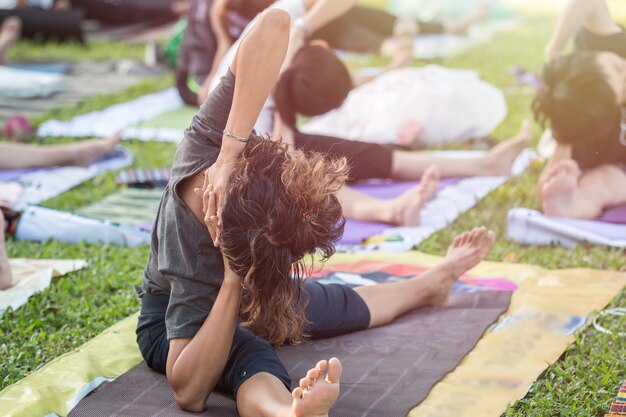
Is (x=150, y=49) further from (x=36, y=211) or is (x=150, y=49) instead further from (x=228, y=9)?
(x=36, y=211)

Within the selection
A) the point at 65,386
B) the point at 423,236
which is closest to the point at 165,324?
the point at 65,386

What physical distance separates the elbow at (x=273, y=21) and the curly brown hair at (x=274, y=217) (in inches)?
12.2

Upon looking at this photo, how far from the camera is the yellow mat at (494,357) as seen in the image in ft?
9.05

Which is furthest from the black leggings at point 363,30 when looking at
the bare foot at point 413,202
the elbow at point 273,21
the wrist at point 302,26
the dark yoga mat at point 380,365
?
the elbow at point 273,21

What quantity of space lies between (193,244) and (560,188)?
2.30 m

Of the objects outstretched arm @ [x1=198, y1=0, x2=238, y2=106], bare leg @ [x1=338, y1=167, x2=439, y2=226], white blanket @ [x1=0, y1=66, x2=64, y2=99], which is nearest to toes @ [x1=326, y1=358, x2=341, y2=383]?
bare leg @ [x1=338, y1=167, x2=439, y2=226]

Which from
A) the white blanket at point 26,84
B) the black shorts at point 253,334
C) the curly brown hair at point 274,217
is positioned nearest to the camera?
the curly brown hair at point 274,217

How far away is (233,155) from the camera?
248 cm

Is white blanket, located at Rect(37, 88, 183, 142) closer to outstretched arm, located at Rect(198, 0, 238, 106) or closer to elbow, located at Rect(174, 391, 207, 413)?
outstretched arm, located at Rect(198, 0, 238, 106)

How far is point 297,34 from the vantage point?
450 centimetres

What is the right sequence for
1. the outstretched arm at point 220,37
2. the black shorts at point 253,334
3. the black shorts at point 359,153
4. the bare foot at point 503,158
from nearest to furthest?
the black shorts at point 253,334 < the black shorts at point 359,153 < the bare foot at point 503,158 < the outstretched arm at point 220,37

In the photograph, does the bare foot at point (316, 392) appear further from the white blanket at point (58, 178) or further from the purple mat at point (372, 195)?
the white blanket at point (58, 178)

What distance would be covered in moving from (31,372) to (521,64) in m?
6.16

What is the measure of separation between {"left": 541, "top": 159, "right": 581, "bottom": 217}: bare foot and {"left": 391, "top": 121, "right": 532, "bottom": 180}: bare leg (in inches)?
29.7
